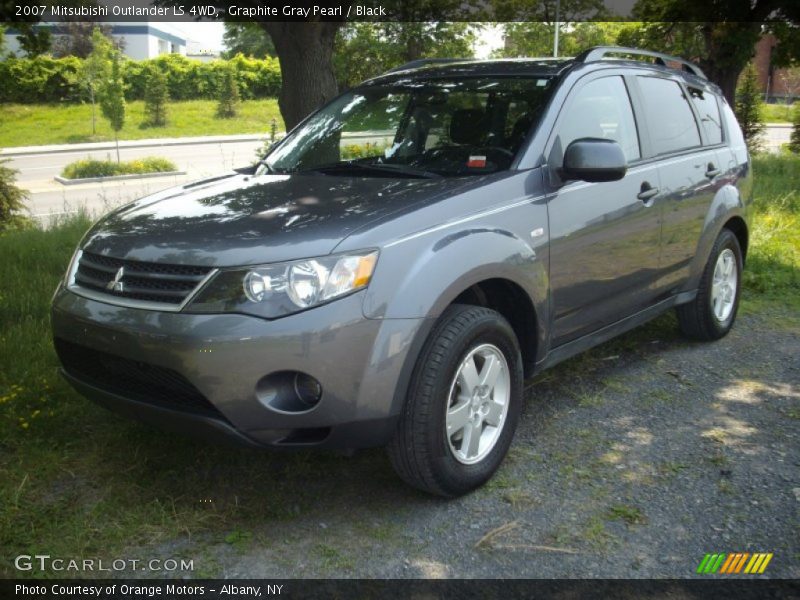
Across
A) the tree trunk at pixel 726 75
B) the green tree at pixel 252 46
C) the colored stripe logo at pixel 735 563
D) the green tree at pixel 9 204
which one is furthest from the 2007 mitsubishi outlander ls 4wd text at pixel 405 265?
the green tree at pixel 252 46

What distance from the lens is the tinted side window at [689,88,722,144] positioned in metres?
5.33

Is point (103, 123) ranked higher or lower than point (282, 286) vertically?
higher

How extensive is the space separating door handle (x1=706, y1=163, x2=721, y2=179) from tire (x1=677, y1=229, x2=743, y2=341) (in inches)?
17.2

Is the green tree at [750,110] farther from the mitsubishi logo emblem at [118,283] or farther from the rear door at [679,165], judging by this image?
the mitsubishi logo emblem at [118,283]

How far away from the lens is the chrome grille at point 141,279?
2.92m

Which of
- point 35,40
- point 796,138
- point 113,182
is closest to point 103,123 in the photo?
point 113,182

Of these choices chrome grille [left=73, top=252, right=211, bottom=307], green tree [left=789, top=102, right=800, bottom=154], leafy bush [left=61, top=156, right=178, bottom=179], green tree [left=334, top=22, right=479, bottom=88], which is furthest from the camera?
leafy bush [left=61, top=156, right=178, bottom=179]

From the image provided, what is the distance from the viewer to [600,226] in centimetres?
402

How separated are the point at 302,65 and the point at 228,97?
36286 mm

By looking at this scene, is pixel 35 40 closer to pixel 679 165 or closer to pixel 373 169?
pixel 373 169

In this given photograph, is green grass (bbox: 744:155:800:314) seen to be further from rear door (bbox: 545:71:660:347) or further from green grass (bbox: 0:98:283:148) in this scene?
green grass (bbox: 0:98:283:148)

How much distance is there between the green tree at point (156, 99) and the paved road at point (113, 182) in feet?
21.8

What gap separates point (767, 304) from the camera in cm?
670

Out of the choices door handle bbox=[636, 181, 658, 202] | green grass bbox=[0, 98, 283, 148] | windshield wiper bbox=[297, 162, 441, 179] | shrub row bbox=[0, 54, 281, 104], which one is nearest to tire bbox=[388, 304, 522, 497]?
windshield wiper bbox=[297, 162, 441, 179]
